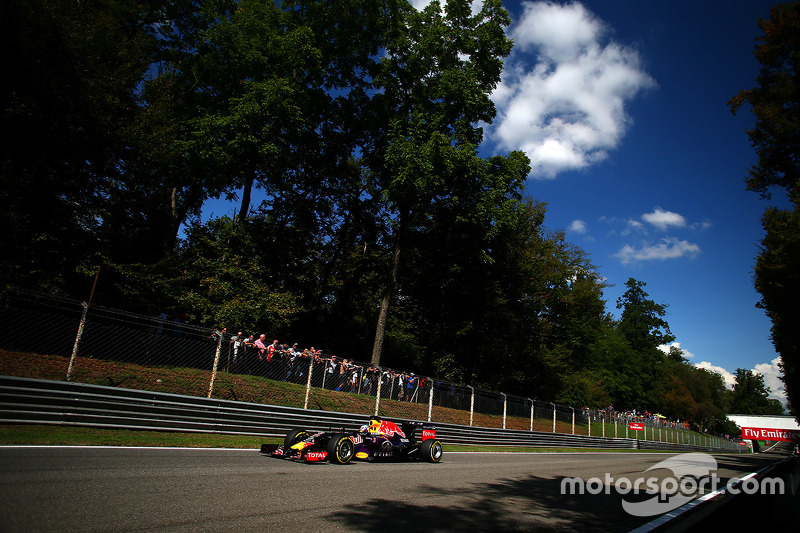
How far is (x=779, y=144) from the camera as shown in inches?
781

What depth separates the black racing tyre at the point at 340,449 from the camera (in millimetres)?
8023

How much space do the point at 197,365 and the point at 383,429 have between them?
5.05 metres

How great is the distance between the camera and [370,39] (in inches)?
857

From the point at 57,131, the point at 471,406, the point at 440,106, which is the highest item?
the point at 440,106

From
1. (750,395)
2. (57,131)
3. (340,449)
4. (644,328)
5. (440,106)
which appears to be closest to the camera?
(340,449)

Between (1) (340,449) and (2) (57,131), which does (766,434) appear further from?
(2) (57,131)

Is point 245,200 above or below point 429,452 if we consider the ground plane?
above

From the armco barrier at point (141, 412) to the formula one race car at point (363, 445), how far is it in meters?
1.55

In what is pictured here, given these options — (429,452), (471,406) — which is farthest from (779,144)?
(429,452)

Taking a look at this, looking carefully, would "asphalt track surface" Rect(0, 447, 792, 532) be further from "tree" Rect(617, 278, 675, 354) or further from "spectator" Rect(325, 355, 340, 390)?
"tree" Rect(617, 278, 675, 354)

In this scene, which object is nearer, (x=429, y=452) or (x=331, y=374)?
(x=429, y=452)

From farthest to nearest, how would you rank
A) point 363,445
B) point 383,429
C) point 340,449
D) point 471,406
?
point 471,406 < point 383,429 < point 363,445 < point 340,449

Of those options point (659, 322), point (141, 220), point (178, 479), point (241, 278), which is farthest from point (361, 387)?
point (659, 322)

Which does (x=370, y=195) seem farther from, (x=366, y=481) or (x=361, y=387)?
(x=366, y=481)
